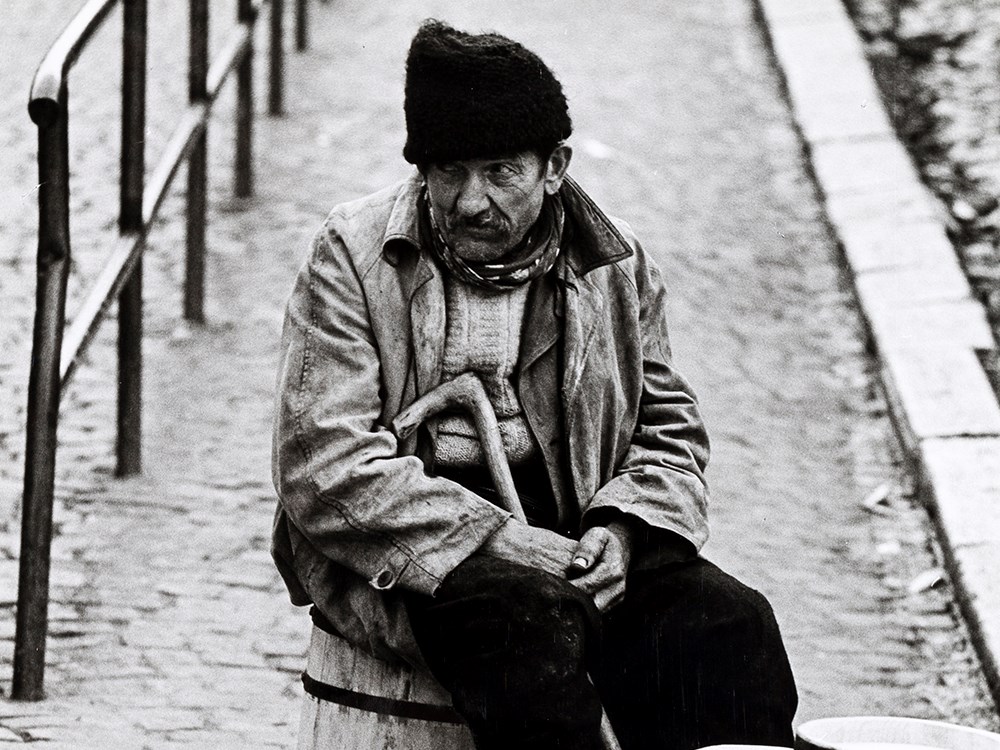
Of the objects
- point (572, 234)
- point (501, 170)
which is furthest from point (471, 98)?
point (572, 234)

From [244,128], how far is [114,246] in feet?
5.51

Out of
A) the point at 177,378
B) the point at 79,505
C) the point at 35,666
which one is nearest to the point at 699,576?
the point at 35,666

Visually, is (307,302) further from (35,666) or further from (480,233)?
(35,666)

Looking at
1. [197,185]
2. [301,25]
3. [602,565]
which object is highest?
[602,565]

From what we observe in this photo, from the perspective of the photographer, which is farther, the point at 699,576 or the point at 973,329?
the point at 973,329

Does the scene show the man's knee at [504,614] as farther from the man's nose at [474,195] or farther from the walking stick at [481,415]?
the man's nose at [474,195]

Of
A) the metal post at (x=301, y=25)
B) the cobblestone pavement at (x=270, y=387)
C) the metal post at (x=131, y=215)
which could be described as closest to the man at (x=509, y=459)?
the cobblestone pavement at (x=270, y=387)

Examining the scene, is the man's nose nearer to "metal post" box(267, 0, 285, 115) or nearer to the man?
the man

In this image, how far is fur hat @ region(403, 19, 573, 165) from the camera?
286cm

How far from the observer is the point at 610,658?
9.68 ft

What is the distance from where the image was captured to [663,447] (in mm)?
3131

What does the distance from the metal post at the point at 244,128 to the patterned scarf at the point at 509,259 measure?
13.2ft

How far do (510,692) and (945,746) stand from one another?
24.5 inches

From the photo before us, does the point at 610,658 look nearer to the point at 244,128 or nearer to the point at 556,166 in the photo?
the point at 556,166
